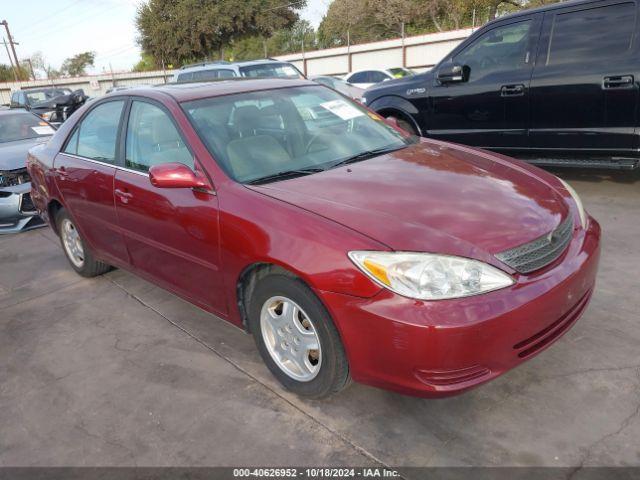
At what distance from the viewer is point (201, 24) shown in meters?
33.8

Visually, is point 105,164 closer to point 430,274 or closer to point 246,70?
point 430,274

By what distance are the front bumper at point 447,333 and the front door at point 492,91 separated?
3.68 m

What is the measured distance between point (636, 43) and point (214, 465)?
5053mm

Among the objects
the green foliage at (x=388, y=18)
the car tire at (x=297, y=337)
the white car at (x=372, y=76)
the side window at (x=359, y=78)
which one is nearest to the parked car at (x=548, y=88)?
the car tire at (x=297, y=337)

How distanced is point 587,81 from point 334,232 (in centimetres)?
400

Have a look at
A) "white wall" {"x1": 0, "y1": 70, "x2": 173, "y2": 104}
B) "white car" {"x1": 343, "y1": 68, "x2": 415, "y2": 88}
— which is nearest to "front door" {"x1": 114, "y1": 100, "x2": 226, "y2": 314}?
"white car" {"x1": 343, "y1": 68, "x2": 415, "y2": 88}

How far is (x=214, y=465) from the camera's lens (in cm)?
234

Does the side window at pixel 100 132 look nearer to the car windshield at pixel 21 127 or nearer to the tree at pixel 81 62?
the car windshield at pixel 21 127

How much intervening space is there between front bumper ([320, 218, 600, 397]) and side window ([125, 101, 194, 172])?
56.6 inches

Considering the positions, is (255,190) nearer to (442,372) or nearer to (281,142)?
(281,142)

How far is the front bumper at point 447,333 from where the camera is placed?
2.09 meters

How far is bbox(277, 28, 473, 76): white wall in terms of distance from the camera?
27484 millimetres

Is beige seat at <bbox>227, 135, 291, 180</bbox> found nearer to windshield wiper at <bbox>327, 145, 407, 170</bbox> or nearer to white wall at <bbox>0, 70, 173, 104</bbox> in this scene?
windshield wiper at <bbox>327, 145, 407, 170</bbox>

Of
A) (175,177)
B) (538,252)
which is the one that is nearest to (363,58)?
(175,177)
